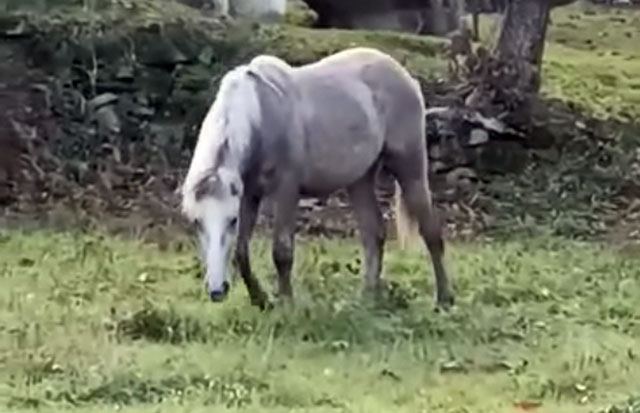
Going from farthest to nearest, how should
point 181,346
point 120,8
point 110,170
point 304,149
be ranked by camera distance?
point 120,8
point 110,170
point 304,149
point 181,346

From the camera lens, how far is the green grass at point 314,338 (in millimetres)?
8102

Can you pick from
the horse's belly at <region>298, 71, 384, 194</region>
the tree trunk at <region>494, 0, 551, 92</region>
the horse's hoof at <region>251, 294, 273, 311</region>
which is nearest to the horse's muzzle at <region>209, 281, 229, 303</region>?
the horse's hoof at <region>251, 294, 273, 311</region>

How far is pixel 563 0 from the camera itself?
54.0 feet

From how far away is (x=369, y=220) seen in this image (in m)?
11.1

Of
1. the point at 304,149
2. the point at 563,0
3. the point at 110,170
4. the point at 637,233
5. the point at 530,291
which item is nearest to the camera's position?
the point at 304,149

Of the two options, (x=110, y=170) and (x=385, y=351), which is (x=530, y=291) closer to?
(x=385, y=351)

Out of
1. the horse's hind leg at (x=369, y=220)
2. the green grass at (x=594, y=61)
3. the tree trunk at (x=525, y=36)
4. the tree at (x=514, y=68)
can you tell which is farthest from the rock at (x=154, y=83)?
the horse's hind leg at (x=369, y=220)

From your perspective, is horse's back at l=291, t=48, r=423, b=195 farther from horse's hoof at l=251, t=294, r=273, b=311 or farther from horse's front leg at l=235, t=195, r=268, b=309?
horse's hoof at l=251, t=294, r=273, b=311

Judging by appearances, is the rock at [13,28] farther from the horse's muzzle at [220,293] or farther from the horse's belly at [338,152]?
the horse's muzzle at [220,293]

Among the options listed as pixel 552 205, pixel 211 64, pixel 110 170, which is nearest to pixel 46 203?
pixel 110 170

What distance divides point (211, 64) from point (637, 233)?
4.50 metres

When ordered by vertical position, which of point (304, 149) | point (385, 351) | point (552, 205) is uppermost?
point (304, 149)

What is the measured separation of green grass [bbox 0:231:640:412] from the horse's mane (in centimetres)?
72

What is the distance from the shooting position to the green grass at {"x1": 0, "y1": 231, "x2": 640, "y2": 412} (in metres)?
8.10
